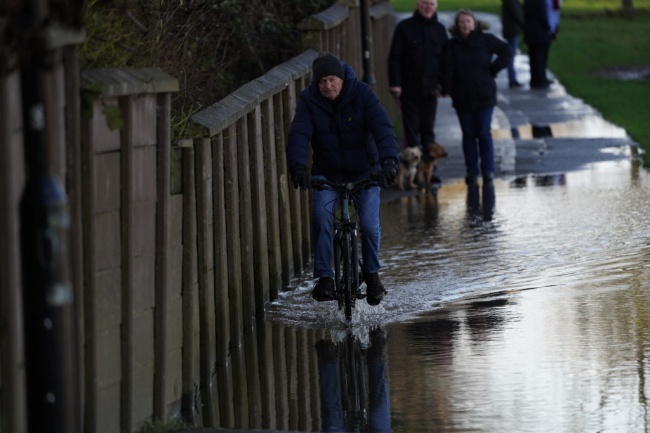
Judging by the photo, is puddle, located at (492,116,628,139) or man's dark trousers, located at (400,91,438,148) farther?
puddle, located at (492,116,628,139)

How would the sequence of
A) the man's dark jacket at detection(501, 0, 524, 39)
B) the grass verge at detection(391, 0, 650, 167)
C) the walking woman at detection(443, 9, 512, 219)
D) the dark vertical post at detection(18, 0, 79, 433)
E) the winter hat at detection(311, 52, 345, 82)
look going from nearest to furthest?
1. the dark vertical post at detection(18, 0, 79, 433)
2. the winter hat at detection(311, 52, 345, 82)
3. the walking woman at detection(443, 9, 512, 219)
4. the grass verge at detection(391, 0, 650, 167)
5. the man's dark jacket at detection(501, 0, 524, 39)

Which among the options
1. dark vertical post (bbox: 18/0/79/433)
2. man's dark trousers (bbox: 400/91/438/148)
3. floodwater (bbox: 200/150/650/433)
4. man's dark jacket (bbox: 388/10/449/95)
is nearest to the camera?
dark vertical post (bbox: 18/0/79/433)

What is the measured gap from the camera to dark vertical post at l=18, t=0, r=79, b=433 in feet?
19.0

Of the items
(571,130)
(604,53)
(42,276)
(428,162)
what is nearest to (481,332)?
(42,276)

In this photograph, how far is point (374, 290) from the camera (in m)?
11.4

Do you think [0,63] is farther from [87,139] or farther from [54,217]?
[87,139]

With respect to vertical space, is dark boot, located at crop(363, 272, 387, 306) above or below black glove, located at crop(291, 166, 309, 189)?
below

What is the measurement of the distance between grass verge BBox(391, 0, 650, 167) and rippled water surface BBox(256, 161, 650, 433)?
4167 mm

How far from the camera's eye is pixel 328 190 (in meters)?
11.4

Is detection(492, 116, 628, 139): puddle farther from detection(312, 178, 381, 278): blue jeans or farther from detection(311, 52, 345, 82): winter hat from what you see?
detection(311, 52, 345, 82): winter hat

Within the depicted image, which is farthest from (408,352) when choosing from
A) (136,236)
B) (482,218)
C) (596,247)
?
(482,218)

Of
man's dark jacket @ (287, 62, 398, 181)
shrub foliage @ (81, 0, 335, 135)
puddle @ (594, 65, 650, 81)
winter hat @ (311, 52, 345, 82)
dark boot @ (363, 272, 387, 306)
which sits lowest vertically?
dark boot @ (363, 272, 387, 306)

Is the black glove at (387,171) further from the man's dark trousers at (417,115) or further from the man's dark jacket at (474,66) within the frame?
the man's dark trousers at (417,115)

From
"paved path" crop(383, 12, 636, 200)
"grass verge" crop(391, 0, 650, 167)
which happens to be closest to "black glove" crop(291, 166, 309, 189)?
"paved path" crop(383, 12, 636, 200)
